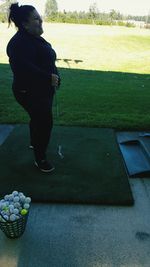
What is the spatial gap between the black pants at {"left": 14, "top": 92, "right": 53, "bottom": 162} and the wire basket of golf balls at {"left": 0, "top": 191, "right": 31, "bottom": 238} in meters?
0.90

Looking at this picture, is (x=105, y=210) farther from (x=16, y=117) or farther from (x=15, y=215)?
(x=16, y=117)

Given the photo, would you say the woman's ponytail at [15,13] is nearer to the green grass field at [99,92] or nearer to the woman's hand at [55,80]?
the woman's hand at [55,80]

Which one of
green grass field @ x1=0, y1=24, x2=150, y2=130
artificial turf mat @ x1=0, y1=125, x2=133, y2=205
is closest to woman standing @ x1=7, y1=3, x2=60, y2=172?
artificial turf mat @ x1=0, y1=125, x2=133, y2=205

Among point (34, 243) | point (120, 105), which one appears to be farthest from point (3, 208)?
point (120, 105)

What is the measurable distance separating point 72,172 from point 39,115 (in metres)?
0.76

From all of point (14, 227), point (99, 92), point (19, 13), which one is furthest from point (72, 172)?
point (99, 92)

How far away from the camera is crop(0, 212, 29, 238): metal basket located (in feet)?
7.16

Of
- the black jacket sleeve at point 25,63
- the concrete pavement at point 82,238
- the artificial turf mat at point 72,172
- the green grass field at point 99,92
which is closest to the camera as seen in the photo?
the concrete pavement at point 82,238

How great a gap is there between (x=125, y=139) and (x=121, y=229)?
2062mm

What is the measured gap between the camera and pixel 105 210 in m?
2.72

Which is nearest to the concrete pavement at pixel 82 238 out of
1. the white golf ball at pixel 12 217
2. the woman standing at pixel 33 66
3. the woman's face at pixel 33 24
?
the white golf ball at pixel 12 217

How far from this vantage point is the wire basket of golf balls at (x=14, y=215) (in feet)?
7.13

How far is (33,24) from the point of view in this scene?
281 centimetres

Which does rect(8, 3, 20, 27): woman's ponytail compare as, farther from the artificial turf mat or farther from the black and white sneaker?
the artificial turf mat
